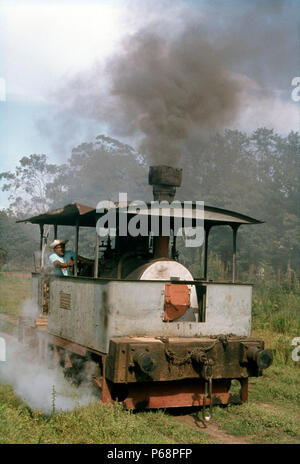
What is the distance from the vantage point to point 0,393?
6.86m

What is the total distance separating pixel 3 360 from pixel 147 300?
12.3ft

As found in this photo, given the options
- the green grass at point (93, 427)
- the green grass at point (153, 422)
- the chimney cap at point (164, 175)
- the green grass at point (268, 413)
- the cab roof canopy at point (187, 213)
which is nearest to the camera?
Answer: the green grass at point (93, 427)

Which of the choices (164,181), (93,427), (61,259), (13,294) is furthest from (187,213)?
(13,294)

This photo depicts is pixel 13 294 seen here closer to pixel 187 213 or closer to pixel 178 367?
pixel 187 213

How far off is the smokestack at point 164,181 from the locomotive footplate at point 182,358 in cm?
230

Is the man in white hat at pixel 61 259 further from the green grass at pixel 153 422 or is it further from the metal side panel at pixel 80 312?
the green grass at pixel 153 422

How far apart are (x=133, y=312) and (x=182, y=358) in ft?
2.57

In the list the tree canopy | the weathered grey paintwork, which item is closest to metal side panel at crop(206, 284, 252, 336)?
the weathered grey paintwork

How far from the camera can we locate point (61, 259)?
8.66m

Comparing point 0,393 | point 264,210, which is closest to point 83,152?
point 264,210

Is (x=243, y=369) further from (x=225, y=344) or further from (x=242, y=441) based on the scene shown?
(x=242, y=441)

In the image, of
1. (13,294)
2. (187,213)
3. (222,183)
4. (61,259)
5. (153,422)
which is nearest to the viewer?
(153,422)

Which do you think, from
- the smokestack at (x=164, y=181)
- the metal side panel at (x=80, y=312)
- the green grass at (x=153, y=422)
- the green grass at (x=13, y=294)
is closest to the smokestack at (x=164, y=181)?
the smokestack at (x=164, y=181)

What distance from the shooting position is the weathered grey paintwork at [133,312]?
618 centimetres
